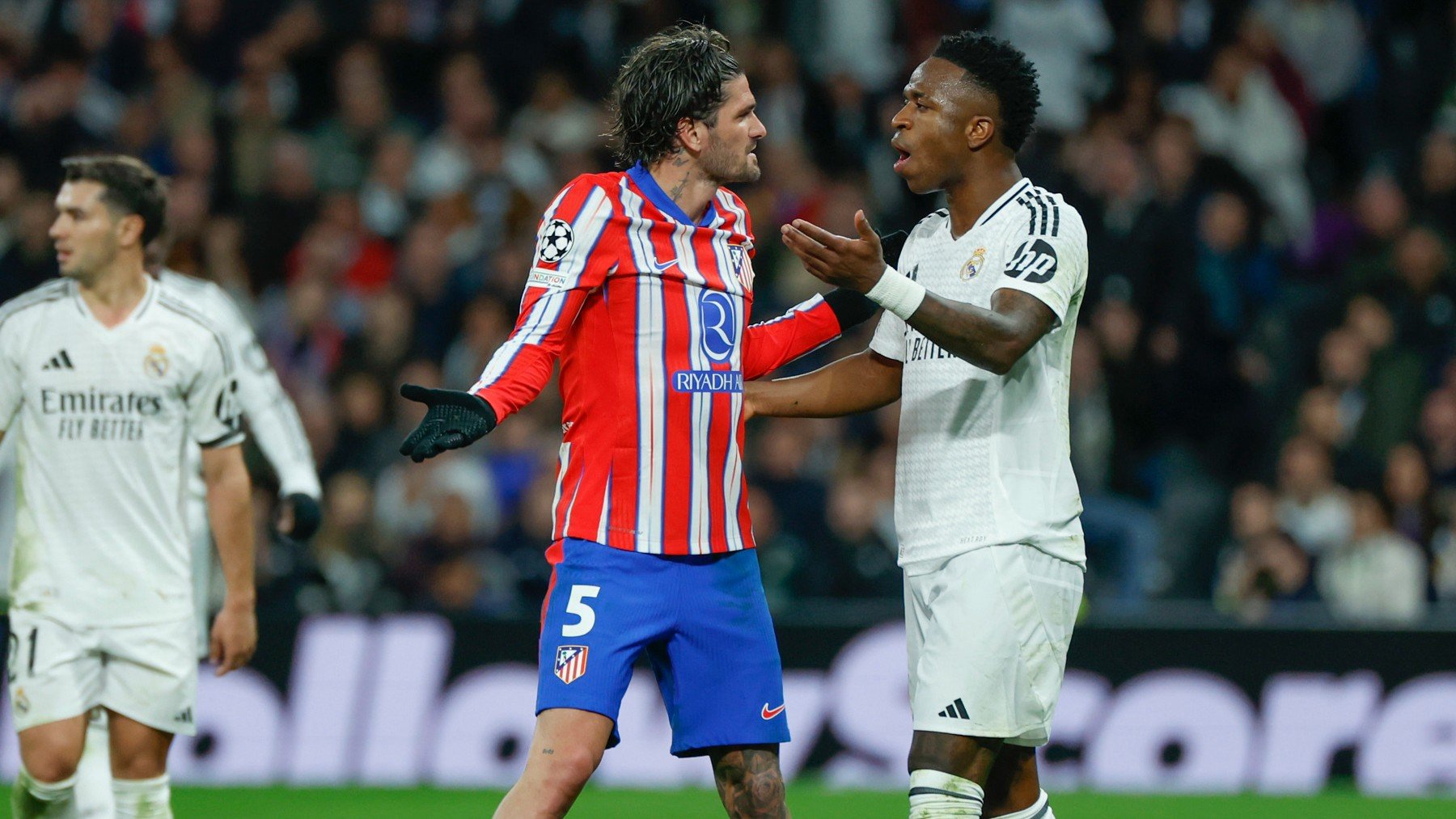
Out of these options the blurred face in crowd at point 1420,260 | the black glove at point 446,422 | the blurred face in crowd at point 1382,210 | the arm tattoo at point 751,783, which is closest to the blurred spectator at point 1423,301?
the blurred face in crowd at point 1420,260

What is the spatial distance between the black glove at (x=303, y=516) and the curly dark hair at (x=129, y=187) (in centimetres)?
101

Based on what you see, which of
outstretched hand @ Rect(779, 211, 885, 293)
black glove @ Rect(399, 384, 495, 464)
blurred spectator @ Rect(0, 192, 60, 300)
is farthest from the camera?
blurred spectator @ Rect(0, 192, 60, 300)

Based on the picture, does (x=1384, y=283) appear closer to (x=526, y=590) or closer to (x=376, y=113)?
(x=526, y=590)

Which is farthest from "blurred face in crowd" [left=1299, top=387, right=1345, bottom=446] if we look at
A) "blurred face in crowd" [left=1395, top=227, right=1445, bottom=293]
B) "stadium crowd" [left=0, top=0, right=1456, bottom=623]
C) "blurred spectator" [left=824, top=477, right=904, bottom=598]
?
"blurred spectator" [left=824, top=477, right=904, bottom=598]

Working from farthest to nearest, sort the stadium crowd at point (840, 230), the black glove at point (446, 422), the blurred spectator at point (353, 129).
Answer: the blurred spectator at point (353, 129)
the stadium crowd at point (840, 230)
the black glove at point (446, 422)

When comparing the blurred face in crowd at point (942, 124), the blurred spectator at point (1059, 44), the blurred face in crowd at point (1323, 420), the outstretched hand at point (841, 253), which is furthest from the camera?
the blurred spectator at point (1059, 44)

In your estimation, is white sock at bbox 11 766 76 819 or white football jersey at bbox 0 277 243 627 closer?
white sock at bbox 11 766 76 819

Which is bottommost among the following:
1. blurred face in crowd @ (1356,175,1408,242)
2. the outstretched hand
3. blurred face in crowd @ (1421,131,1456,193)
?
the outstretched hand

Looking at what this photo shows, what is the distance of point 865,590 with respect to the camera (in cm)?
981

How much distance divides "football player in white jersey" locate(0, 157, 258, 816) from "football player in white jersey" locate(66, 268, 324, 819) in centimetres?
13

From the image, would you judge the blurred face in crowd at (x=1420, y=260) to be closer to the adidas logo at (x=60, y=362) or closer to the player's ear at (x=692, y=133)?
the player's ear at (x=692, y=133)

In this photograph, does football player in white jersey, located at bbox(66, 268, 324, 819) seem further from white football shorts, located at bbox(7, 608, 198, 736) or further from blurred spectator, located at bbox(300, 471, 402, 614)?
blurred spectator, located at bbox(300, 471, 402, 614)

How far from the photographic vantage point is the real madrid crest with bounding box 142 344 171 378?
600cm

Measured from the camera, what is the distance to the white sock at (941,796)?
4.74 meters
